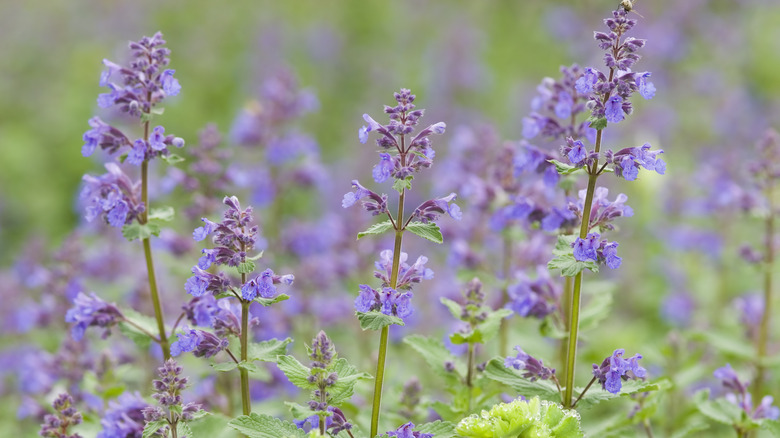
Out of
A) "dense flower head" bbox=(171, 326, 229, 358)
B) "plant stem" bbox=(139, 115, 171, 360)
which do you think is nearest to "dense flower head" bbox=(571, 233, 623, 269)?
"dense flower head" bbox=(171, 326, 229, 358)

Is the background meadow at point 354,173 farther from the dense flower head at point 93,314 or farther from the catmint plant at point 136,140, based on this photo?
the catmint plant at point 136,140

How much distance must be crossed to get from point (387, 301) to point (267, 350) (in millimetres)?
664

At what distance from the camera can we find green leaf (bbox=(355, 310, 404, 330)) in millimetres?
3166

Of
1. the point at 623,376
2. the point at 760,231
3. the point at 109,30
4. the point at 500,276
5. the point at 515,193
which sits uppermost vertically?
the point at 109,30

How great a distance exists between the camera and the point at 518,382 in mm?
3561

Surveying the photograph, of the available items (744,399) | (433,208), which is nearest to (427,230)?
(433,208)

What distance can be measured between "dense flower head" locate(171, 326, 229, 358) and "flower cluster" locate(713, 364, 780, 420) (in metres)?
2.56

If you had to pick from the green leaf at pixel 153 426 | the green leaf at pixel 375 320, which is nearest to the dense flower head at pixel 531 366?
the green leaf at pixel 375 320

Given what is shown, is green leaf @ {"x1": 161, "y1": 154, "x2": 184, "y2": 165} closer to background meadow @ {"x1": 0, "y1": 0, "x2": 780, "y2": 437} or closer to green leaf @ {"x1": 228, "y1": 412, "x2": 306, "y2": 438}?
background meadow @ {"x1": 0, "y1": 0, "x2": 780, "y2": 437}

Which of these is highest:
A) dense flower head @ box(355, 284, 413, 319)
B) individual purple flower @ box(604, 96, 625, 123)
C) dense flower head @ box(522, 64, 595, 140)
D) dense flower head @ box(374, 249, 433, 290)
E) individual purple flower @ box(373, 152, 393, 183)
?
dense flower head @ box(522, 64, 595, 140)

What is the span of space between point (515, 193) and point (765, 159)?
168 cm

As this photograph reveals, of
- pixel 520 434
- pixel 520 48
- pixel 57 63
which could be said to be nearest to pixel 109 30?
pixel 57 63

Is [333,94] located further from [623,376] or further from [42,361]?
[623,376]

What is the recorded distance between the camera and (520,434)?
3.18 metres
